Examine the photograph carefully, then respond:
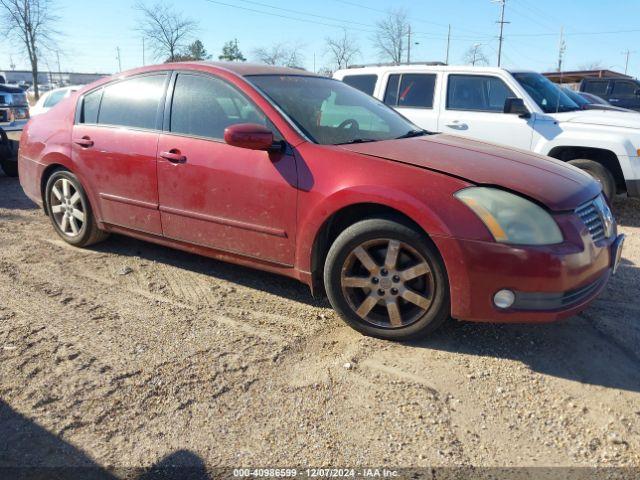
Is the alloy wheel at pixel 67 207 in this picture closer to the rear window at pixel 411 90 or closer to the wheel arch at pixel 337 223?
the wheel arch at pixel 337 223

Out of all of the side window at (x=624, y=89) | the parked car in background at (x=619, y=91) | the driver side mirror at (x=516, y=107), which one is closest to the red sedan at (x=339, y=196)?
the driver side mirror at (x=516, y=107)

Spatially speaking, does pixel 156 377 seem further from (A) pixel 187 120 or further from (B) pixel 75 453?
(A) pixel 187 120

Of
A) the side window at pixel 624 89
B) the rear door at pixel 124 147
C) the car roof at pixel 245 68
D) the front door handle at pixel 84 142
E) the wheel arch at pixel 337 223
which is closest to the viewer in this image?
the wheel arch at pixel 337 223

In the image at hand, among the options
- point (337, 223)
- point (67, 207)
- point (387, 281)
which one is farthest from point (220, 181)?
point (67, 207)

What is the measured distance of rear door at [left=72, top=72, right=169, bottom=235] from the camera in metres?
4.05

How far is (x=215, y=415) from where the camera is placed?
8.20ft

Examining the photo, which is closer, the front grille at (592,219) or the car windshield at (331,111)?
the front grille at (592,219)

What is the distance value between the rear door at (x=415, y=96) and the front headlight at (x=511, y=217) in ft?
14.8

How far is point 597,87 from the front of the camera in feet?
60.7

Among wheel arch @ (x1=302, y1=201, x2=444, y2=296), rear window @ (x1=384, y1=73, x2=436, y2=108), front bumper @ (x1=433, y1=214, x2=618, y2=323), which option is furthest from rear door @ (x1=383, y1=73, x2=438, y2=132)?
front bumper @ (x1=433, y1=214, x2=618, y2=323)

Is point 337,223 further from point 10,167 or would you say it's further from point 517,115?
point 10,167

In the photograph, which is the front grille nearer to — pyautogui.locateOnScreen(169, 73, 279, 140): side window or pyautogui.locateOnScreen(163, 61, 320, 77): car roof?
pyautogui.locateOnScreen(169, 73, 279, 140): side window

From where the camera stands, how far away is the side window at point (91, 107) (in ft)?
14.8

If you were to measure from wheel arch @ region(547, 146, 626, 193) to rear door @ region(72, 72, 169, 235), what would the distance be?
4.70 metres
